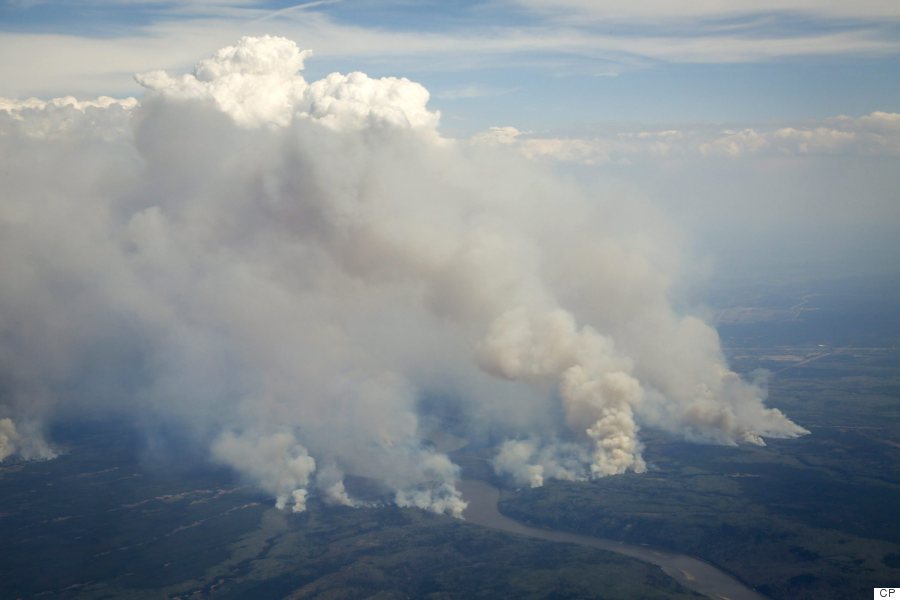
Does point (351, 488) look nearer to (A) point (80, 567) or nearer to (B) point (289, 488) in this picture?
(B) point (289, 488)

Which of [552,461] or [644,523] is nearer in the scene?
[644,523]

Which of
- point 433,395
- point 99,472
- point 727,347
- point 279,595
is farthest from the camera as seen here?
point 727,347

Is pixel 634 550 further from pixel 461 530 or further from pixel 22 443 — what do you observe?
pixel 22 443

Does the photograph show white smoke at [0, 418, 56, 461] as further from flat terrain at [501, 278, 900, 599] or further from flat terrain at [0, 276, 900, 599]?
flat terrain at [501, 278, 900, 599]

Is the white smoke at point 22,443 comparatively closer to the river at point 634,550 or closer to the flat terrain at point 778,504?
the river at point 634,550

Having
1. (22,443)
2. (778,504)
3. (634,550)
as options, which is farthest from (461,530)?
(22,443)

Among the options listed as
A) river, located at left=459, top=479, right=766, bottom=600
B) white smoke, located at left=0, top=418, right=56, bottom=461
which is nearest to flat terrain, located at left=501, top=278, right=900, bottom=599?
river, located at left=459, top=479, right=766, bottom=600

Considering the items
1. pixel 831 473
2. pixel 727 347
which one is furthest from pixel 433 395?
pixel 727 347

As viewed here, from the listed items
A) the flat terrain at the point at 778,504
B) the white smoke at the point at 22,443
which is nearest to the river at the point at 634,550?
the flat terrain at the point at 778,504

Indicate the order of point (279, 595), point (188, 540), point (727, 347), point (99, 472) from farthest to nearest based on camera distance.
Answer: point (727, 347), point (99, 472), point (188, 540), point (279, 595)
